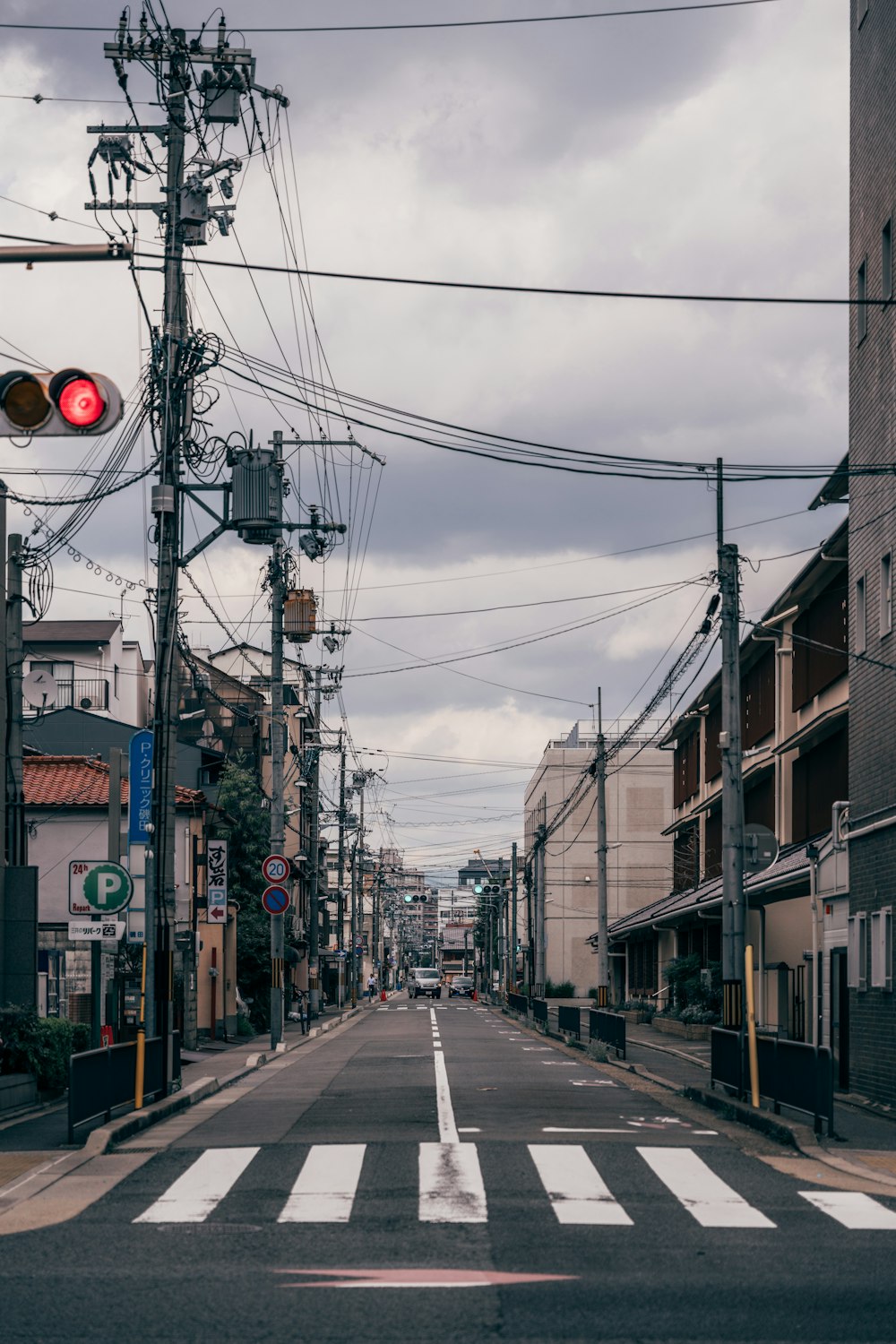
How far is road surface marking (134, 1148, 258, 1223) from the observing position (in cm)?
1222

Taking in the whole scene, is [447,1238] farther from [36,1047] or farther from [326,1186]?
[36,1047]

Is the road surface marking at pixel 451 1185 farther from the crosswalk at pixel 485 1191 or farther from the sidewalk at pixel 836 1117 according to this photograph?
the sidewalk at pixel 836 1117

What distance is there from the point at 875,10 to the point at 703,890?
1205 inches

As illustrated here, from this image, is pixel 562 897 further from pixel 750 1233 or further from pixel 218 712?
pixel 750 1233

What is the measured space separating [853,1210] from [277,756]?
27.5 m

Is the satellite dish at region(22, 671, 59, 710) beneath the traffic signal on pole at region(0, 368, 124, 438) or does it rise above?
above

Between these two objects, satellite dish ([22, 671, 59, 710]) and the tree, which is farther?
satellite dish ([22, 671, 59, 710])

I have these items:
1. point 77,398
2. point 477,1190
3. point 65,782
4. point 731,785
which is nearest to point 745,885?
point 731,785

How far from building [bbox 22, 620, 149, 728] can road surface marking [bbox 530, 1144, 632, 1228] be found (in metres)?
52.9

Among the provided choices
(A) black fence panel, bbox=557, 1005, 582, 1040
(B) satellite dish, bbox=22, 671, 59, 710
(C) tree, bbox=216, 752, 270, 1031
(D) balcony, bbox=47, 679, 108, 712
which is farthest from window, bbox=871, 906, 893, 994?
(B) satellite dish, bbox=22, 671, 59, 710

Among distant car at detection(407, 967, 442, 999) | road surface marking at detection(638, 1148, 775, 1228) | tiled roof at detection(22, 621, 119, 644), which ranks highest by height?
tiled roof at detection(22, 621, 119, 644)

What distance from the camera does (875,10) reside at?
25359mm

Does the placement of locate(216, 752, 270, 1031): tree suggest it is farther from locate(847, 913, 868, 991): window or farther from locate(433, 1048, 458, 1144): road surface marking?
locate(847, 913, 868, 991): window

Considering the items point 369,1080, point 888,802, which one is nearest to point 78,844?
point 369,1080
